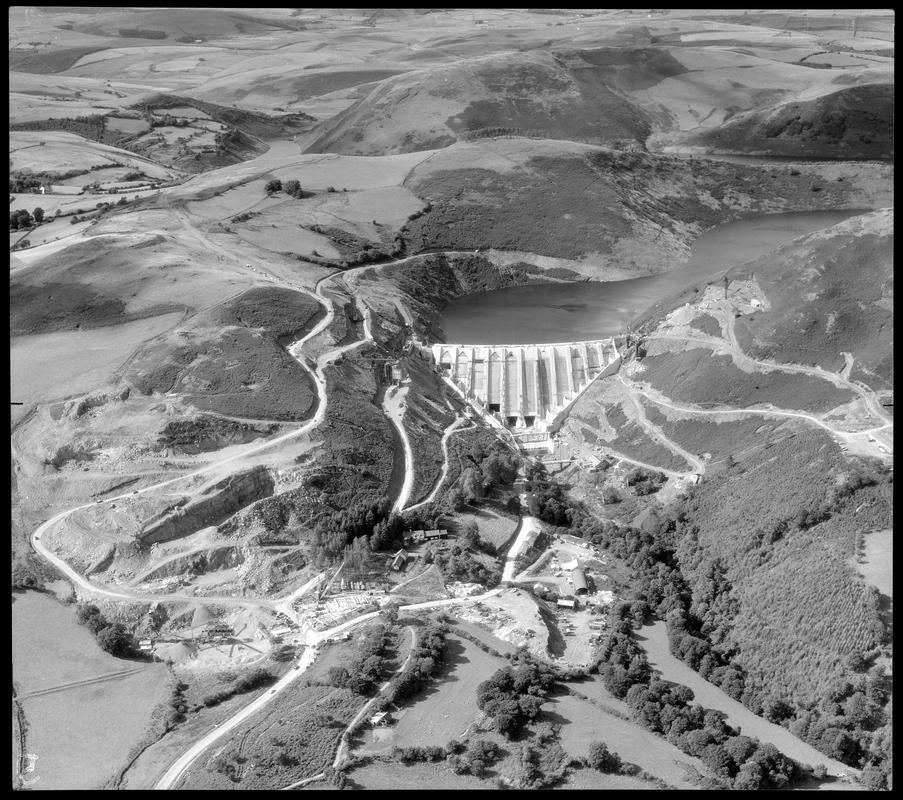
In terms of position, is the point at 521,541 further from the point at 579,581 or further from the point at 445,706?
the point at 445,706

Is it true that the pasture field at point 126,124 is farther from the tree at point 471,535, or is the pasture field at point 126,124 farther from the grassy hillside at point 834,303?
the tree at point 471,535

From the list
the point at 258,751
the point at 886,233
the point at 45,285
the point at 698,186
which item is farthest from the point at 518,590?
the point at 698,186

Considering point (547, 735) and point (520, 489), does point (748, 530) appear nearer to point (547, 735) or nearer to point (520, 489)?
point (520, 489)

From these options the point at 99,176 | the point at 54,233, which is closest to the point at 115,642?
the point at 54,233

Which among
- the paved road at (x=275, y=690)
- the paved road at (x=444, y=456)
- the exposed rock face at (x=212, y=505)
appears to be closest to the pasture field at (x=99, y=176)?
the paved road at (x=444, y=456)

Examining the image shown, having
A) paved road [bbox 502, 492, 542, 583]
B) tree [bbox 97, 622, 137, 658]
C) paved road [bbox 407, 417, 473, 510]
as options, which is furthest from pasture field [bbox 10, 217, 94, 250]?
paved road [bbox 502, 492, 542, 583]

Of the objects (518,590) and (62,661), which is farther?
(518,590)
